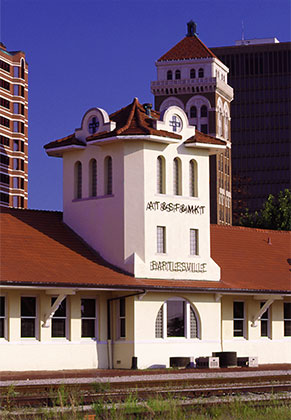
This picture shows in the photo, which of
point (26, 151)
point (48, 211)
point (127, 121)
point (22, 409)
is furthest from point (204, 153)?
point (26, 151)

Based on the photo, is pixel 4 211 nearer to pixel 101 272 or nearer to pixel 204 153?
pixel 101 272

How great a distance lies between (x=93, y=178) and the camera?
4353cm

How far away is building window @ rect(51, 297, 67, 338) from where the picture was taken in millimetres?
38497

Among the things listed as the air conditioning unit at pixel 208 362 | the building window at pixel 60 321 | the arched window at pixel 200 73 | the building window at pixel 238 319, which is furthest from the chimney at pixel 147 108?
the arched window at pixel 200 73

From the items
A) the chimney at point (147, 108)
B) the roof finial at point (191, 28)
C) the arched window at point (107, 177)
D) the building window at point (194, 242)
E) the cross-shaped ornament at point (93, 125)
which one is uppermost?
the roof finial at point (191, 28)

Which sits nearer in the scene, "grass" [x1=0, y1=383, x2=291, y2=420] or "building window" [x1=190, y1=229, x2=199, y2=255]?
"grass" [x1=0, y1=383, x2=291, y2=420]

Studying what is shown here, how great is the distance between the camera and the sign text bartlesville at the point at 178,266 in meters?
41.9

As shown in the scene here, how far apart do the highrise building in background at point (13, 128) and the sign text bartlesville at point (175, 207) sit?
364ft

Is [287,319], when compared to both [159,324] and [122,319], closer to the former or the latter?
[159,324]

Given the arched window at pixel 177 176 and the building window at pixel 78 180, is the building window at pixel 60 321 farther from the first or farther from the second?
the arched window at pixel 177 176

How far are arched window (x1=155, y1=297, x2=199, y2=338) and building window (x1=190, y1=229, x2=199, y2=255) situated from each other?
273cm

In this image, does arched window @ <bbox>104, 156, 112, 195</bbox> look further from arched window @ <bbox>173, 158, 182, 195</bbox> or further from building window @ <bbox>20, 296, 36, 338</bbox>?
building window @ <bbox>20, 296, 36, 338</bbox>

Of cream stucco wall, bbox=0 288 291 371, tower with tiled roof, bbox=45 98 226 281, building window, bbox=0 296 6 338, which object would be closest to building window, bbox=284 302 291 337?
cream stucco wall, bbox=0 288 291 371

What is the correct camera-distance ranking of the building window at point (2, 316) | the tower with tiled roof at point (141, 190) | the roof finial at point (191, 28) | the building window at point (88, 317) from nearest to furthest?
the building window at point (2, 316)
the building window at point (88, 317)
the tower with tiled roof at point (141, 190)
the roof finial at point (191, 28)
